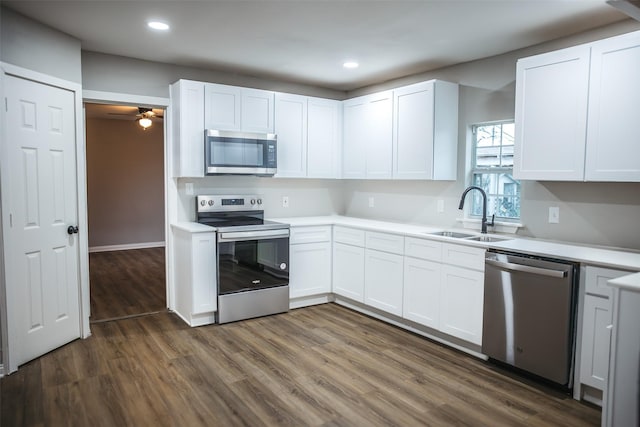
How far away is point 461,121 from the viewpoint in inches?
164

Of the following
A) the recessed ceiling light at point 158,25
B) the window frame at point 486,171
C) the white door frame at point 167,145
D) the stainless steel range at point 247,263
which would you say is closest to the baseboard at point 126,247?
the white door frame at point 167,145

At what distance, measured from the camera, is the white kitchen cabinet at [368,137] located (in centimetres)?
455

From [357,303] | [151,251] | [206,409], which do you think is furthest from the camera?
[151,251]

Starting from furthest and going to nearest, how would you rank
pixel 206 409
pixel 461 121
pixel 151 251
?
pixel 151 251
pixel 461 121
pixel 206 409

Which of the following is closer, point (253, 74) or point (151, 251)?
point (253, 74)

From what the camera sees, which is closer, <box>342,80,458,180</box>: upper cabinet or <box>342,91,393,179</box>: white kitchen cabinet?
<box>342,80,458,180</box>: upper cabinet

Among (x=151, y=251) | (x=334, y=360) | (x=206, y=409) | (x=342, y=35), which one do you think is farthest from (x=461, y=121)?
(x=151, y=251)

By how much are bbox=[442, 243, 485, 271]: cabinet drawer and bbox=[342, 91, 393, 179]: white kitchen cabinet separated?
4.22ft

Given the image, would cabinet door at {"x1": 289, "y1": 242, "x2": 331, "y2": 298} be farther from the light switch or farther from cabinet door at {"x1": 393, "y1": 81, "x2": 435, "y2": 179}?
the light switch

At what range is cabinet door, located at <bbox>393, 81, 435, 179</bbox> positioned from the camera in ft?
13.4

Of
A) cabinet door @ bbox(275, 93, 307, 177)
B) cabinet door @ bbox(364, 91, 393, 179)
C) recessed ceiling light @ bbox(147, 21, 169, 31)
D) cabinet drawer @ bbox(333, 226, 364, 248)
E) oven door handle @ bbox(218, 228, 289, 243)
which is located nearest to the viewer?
recessed ceiling light @ bbox(147, 21, 169, 31)

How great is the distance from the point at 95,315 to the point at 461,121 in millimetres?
3981

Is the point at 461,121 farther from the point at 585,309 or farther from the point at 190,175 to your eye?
the point at 190,175

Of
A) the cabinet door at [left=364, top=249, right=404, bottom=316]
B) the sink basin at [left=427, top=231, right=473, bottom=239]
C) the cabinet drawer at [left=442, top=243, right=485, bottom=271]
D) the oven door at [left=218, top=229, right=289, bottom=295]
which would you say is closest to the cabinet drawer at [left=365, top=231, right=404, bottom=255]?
the cabinet door at [left=364, top=249, right=404, bottom=316]
